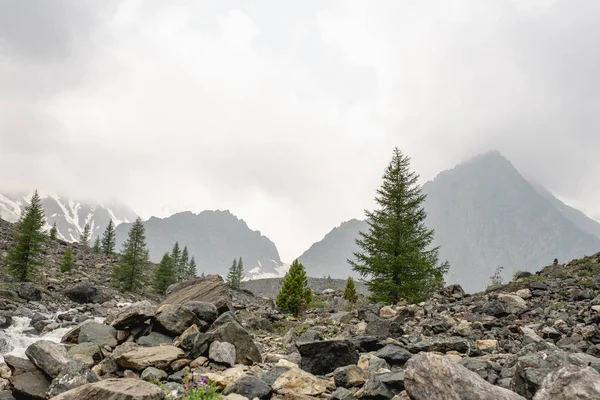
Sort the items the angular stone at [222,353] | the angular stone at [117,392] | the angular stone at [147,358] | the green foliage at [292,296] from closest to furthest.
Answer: the angular stone at [117,392], the angular stone at [147,358], the angular stone at [222,353], the green foliage at [292,296]

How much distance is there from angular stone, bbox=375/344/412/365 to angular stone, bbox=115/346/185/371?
4.65 m

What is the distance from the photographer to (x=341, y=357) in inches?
325

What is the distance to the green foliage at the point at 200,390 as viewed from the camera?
574 cm

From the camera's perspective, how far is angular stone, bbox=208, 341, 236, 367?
852 centimetres

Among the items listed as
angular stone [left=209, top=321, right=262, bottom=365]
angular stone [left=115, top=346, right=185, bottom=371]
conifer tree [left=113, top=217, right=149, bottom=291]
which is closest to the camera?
Result: angular stone [left=115, top=346, right=185, bottom=371]

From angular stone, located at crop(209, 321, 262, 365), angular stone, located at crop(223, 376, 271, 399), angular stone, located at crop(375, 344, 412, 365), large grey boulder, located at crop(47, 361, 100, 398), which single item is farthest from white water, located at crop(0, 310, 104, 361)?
angular stone, located at crop(375, 344, 412, 365)

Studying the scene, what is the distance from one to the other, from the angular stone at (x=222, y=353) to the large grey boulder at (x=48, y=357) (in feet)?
10.1

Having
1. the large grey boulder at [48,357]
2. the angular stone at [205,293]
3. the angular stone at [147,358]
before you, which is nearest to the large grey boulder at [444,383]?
the angular stone at [147,358]

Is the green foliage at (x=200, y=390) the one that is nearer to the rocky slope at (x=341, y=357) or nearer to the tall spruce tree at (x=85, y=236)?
the rocky slope at (x=341, y=357)

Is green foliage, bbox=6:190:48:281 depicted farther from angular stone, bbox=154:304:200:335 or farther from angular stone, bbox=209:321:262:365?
angular stone, bbox=209:321:262:365

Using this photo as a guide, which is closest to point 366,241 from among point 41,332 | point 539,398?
point 41,332

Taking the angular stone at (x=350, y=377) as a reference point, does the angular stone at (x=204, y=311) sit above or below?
above

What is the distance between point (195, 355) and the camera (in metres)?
8.98

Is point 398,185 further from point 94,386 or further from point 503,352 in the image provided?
point 94,386
